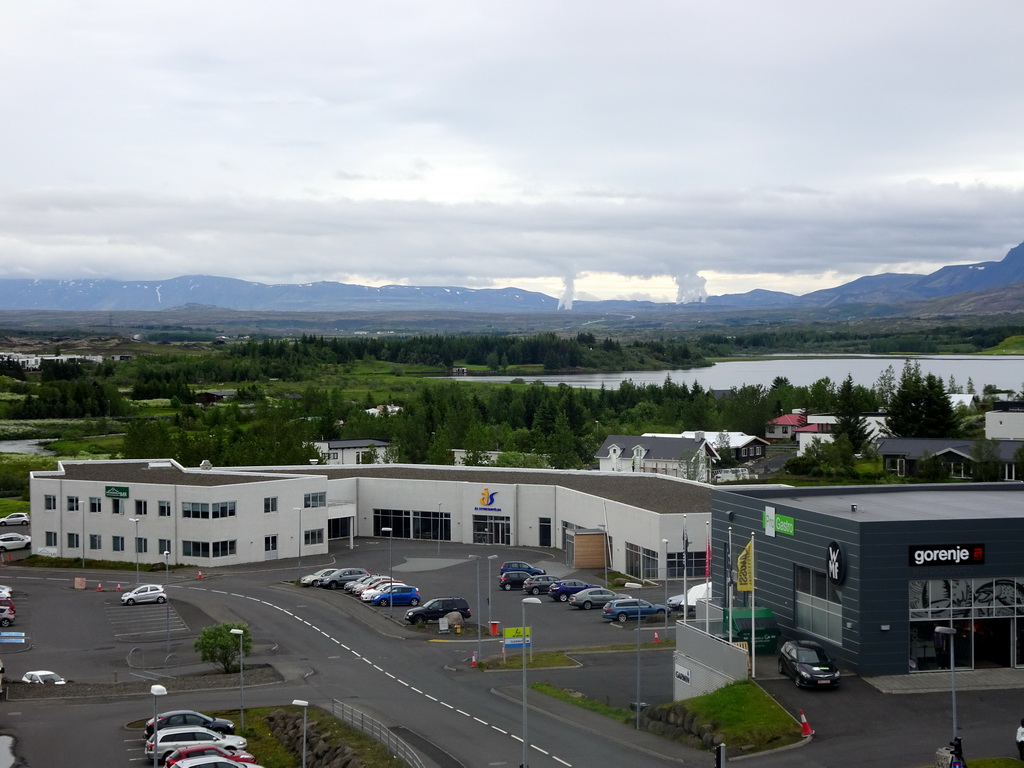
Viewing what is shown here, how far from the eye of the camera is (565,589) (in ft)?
156

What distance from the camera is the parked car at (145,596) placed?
48219mm

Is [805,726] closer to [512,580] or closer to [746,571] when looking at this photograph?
[746,571]

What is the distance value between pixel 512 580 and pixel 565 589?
361 centimetres

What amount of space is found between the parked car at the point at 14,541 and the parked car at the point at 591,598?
3516cm

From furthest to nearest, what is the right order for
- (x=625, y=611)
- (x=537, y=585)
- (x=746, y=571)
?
(x=537, y=585)
(x=625, y=611)
(x=746, y=571)

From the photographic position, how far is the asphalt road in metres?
25.7

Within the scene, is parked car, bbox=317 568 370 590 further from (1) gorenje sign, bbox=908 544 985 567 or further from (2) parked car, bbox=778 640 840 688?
(1) gorenje sign, bbox=908 544 985 567

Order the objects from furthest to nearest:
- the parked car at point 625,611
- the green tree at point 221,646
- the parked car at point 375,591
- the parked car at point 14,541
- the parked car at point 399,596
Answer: the parked car at point 14,541 → the parked car at point 375,591 → the parked car at point 399,596 → the parked car at point 625,611 → the green tree at point 221,646

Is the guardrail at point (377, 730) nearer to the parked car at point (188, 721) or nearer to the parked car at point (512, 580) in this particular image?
the parked car at point (188, 721)

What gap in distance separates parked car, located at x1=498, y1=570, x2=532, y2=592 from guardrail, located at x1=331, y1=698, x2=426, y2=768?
60.3 ft

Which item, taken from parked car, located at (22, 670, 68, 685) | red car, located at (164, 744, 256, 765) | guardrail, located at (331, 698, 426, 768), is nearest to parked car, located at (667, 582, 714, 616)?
guardrail, located at (331, 698, 426, 768)

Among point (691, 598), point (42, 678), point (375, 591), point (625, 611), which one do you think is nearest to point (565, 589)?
point (625, 611)

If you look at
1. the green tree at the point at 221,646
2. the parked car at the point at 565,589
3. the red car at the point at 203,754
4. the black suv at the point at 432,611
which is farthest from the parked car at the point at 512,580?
the red car at the point at 203,754

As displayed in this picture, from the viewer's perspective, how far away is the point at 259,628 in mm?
42875
